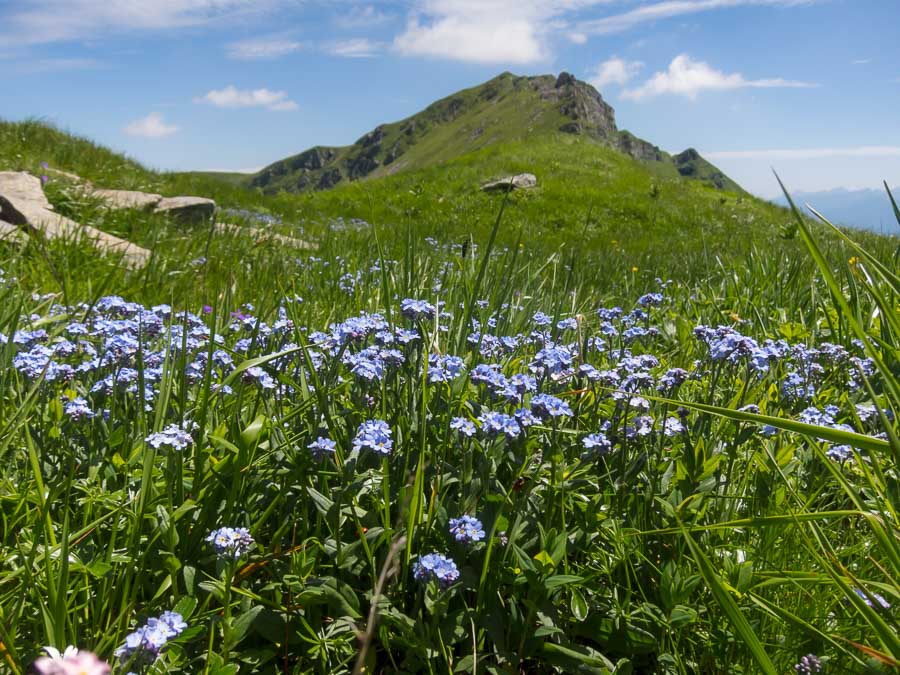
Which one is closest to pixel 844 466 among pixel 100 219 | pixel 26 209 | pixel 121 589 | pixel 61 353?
pixel 121 589

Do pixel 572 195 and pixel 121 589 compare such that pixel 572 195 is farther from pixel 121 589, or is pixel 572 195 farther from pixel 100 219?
pixel 121 589

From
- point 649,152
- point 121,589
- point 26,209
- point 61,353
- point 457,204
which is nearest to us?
point 121,589

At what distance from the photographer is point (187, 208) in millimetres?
8320

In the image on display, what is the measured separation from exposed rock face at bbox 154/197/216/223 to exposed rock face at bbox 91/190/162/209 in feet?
0.32

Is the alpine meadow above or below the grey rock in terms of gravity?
below

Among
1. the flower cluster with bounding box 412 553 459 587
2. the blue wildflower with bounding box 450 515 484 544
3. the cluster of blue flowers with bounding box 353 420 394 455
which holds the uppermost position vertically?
the cluster of blue flowers with bounding box 353 420 394 455

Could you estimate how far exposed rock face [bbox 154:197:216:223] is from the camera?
8023 millimetres

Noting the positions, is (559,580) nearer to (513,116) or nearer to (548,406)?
(548,406)

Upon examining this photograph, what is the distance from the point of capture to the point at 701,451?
193 cm

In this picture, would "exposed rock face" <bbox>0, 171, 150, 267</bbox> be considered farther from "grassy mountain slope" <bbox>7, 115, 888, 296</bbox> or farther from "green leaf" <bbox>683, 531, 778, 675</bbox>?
"green leaf" <bbox>683, 531, 778, 675</bbox>

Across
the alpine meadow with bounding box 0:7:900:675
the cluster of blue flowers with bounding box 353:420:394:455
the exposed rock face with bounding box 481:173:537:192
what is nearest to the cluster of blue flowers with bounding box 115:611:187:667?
the alpine meadow with bounding box 0:7:900:675

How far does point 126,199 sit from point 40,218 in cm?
230

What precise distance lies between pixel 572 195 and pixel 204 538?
616 inches

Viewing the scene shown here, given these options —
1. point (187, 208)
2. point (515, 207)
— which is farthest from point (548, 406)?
point (515, 207)
